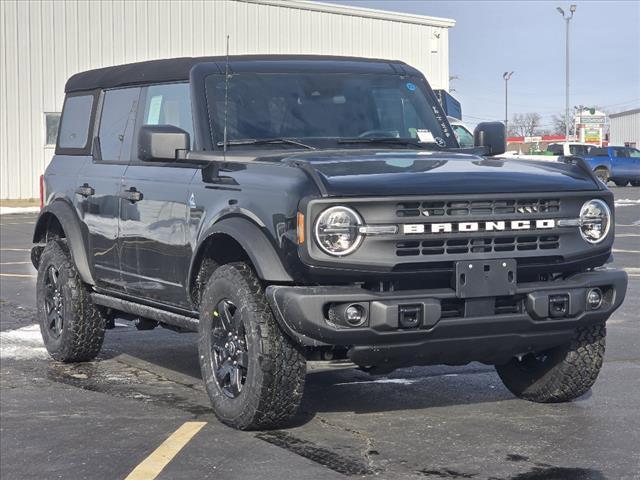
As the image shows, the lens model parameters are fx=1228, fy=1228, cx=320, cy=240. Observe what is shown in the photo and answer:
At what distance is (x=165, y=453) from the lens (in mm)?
5949

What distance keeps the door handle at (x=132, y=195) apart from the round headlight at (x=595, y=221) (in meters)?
2.75

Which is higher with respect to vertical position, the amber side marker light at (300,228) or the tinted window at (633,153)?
the tinted window at (633,153)

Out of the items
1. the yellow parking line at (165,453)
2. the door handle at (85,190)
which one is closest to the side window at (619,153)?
the door handle at (85,190)

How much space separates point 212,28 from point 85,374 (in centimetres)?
3010

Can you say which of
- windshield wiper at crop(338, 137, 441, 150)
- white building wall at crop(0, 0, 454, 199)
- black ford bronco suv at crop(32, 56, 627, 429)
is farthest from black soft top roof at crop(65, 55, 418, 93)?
white building wall at crop(0, 0, 454, 199)

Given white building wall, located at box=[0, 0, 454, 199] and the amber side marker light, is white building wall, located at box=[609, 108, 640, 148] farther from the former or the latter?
the amber side marker light

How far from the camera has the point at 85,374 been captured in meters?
8.43

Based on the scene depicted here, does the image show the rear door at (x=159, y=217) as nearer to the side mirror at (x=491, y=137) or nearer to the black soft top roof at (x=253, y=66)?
the black soft top roof at (x=253, y=66)

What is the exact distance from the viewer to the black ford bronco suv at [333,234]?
582 centimetres

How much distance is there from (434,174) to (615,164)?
39.8 metres

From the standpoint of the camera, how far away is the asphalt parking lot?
18.4 ft

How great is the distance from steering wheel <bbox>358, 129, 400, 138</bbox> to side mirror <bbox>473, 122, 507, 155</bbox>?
0.56m

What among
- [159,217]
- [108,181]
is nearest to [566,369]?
[159,217]

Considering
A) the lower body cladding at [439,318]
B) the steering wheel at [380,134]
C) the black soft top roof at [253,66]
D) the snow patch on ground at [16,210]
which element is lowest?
the snow patch on ground at [16,210]
